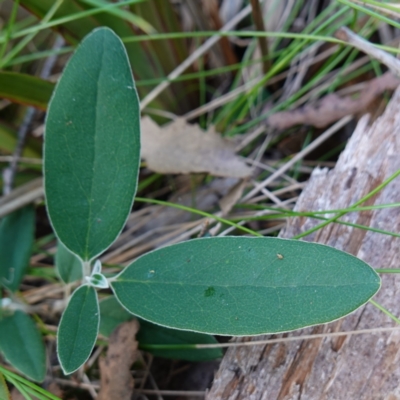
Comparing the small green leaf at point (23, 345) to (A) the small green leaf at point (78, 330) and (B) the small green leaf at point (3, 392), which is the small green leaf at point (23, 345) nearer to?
(B) the small green leaf at point (3, 392)

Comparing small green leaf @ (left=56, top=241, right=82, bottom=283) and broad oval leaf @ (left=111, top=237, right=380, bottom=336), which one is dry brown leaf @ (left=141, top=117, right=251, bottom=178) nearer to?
small green leaf @ (left=56, top=241, right=82, bottom=283)

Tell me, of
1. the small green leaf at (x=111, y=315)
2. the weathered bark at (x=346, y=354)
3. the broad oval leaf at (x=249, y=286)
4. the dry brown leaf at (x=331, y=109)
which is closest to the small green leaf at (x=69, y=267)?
the small green leaf at (x=111, y=315)

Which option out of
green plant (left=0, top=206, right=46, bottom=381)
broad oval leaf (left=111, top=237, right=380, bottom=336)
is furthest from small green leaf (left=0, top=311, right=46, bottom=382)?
broad oval leaf (left=111, top=237, right=380, bottom=336)

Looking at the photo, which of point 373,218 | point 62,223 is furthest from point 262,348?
point 62,223

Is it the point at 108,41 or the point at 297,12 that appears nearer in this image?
the point at 108,41

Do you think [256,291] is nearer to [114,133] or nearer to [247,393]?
[247,393]
